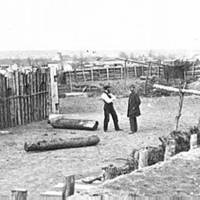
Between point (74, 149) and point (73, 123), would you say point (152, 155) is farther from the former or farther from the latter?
point (73, 123)

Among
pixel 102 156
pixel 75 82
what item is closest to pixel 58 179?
pixel 102 156

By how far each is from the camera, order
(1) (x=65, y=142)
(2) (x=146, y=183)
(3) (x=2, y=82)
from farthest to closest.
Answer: (3) (x=2, y=82), (1) (x=65, y=142), (2) (x=146, y=183)

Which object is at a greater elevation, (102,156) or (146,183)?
(146,183)

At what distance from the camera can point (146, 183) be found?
6918mm

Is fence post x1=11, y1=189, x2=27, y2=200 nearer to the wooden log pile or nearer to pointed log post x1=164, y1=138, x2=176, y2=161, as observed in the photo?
the wooden log pile

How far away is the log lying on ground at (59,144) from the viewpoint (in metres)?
14.5

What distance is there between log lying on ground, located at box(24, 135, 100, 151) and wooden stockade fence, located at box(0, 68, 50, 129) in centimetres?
471

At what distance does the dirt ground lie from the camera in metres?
11.6

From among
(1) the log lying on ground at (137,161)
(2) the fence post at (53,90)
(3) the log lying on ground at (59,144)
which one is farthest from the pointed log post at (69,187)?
(2) the fence post at (53,90)

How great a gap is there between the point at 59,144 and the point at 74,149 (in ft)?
1.35

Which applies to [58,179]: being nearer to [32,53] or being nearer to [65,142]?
[65,142]

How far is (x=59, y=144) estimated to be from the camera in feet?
48.5

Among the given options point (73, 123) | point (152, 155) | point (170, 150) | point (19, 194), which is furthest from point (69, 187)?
point (73, 123)

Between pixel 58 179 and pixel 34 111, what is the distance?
9.61 m
